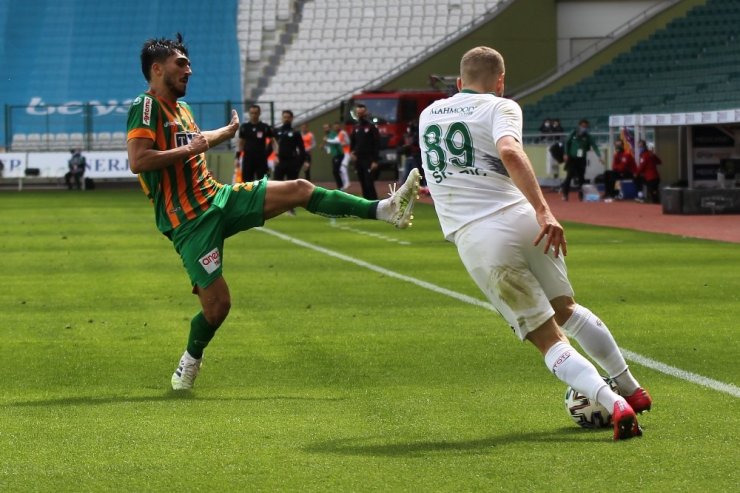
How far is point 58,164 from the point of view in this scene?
4903cm

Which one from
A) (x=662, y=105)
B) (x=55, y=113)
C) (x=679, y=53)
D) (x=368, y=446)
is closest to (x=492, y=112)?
(x=368, y=446)

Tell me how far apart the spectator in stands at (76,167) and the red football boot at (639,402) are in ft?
138

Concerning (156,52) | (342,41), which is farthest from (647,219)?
(342,41)

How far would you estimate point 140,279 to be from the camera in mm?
16453

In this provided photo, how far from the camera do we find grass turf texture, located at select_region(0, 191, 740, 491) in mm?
6109

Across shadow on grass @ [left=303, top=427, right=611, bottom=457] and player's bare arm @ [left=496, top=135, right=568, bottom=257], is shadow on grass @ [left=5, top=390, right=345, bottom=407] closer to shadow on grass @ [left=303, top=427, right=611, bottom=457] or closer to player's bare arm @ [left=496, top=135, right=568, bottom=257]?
shadow on grass @ [left=303, top=427, right=611, bottom=457]

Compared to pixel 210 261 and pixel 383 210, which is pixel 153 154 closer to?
pixel 210 261

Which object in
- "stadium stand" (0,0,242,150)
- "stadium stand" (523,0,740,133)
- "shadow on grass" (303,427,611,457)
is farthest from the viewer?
"stadium stand" (0,0,242,150)

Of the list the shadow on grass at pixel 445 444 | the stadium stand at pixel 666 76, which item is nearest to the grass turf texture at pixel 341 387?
the shadow on grass at pixel 445 444

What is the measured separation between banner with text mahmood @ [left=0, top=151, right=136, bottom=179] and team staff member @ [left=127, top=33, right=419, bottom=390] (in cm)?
4053

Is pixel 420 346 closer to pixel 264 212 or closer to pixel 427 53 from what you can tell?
pixel 264 212

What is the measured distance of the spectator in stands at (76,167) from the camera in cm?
4794

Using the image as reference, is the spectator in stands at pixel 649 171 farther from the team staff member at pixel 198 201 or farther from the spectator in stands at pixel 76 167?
the team staff member at pixel 198 201

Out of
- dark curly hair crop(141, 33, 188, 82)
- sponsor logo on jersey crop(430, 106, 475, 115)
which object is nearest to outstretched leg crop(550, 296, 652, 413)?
sponsor logo on jersey crop(430, 106, 475, 115)
